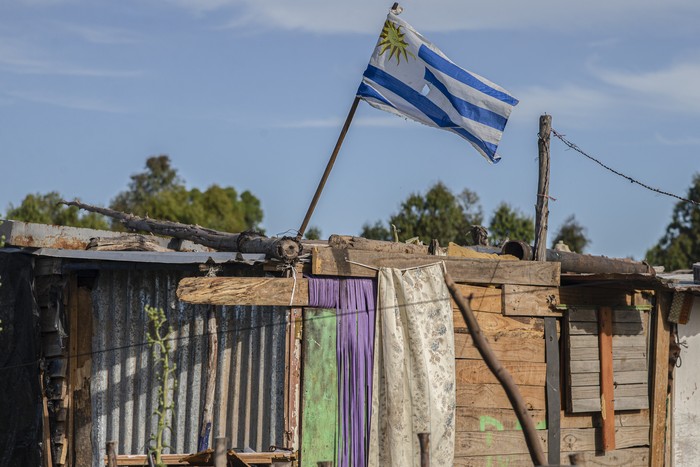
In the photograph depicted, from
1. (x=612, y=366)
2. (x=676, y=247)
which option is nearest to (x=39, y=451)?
(x=612, y=366)

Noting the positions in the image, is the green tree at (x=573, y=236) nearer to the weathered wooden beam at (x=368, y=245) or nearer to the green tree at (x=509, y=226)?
the green tree at (x=509, y=226)

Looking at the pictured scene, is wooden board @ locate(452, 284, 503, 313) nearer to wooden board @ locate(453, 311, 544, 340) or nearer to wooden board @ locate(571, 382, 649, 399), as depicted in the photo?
wooden board @ locate(453, 311, 544, 340)

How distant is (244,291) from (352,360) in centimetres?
122

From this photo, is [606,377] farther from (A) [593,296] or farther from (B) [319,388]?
(B) [319,388]

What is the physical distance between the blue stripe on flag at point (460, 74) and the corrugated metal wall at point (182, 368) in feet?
9.40

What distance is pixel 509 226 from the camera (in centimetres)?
2927

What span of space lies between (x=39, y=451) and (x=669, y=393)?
21.6ft

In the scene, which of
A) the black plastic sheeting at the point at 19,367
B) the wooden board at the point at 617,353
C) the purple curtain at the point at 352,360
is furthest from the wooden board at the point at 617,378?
the black plastic sheeting at the point at 19,367

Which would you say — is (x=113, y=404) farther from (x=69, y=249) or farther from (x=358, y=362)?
(x=358, y=362)

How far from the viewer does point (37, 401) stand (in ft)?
31.9

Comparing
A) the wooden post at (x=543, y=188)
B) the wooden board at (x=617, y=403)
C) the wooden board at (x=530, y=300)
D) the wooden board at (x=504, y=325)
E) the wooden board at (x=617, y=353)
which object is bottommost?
the wooden board at (x=617, y=403)

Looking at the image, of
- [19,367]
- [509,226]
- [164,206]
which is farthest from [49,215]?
[19,367]

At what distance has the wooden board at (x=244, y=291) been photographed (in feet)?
27.6

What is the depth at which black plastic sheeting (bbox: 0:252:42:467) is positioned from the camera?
971cm
